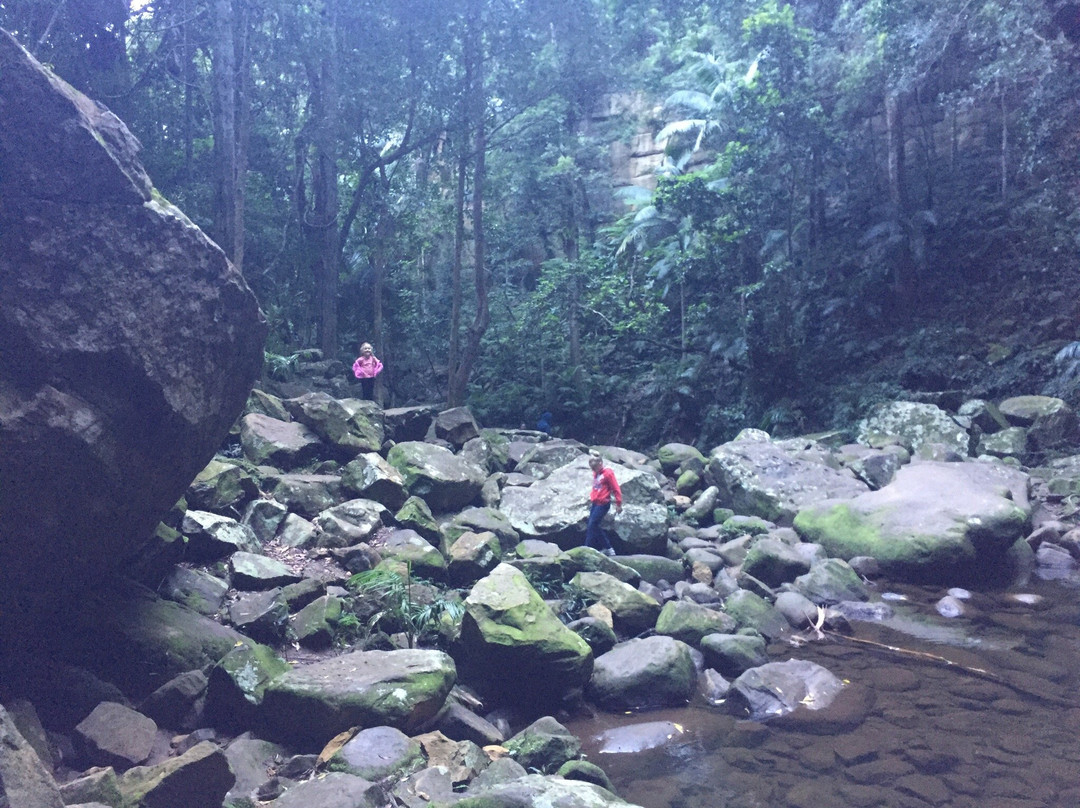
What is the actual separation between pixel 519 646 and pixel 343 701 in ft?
4.97

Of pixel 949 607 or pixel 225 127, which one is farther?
pixel 225 127

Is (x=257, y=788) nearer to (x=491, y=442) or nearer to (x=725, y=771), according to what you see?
(x=725, y=771)

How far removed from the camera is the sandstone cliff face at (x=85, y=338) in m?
4.80

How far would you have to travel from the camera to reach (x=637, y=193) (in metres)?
24.7

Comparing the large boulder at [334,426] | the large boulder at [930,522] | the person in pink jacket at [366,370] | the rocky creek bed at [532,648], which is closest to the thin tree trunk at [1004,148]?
the rocky creek bed at [532,648]

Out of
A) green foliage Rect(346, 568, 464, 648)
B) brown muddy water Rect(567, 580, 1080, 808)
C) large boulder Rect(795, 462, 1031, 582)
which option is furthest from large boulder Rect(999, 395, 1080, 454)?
green foliage Rect(346, 568, 464, 648)

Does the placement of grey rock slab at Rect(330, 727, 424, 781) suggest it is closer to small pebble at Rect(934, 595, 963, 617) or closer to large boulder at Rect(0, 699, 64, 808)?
large boulder at Rect(0, 699, 64, 808)

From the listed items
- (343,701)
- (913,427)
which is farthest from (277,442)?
(913,427)

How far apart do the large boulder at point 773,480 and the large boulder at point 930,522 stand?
31.2 inches

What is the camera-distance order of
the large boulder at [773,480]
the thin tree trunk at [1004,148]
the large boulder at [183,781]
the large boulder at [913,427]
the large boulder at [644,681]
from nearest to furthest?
the large boulder at [183,781] → the large boulder at [644,681] → the large boulder at [773,480] → the large boulder at [913,427] → the thin tree trunk at [1004,148]

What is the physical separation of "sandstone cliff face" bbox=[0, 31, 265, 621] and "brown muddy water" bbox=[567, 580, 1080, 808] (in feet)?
12.4

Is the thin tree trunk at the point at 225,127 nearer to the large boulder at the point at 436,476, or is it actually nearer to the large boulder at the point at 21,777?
the large boulder at the point at 436,476

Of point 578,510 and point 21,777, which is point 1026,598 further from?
point 21,777

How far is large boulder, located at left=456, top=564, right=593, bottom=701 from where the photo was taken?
6363 millimetres
